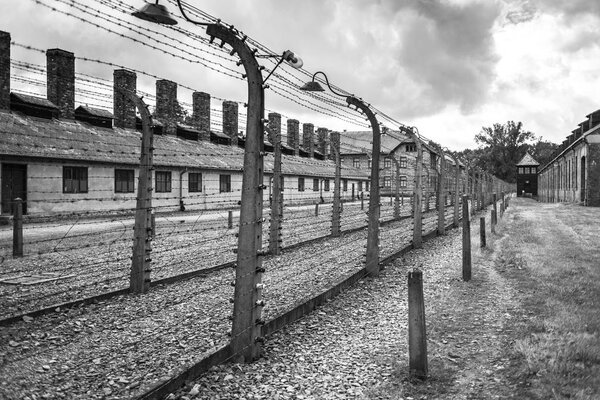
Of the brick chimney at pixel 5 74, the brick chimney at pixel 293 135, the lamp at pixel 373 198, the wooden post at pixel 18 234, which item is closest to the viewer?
the lamp at pixel 373 198

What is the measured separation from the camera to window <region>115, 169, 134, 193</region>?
2498cm

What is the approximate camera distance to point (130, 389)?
4453mm

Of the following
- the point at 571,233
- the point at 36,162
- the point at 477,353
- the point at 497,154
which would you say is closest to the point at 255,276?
the point at 477,353

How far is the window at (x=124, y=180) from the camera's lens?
984 inches

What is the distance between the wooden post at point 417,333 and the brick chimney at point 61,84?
2570 centimetres

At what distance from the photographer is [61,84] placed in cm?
2602

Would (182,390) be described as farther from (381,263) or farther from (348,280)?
(381,263)

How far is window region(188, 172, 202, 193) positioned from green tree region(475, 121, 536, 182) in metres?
88.2

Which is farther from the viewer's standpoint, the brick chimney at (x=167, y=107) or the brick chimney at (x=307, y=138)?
the brick chimney at (x=307, y=138)

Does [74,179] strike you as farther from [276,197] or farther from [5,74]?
[276,197]

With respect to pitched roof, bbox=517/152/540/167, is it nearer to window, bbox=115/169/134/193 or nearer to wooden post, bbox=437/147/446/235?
wooden post, bbox=437/147/446/235

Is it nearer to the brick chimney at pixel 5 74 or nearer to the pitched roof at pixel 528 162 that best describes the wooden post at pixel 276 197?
the brick chimney at pixel 5 74

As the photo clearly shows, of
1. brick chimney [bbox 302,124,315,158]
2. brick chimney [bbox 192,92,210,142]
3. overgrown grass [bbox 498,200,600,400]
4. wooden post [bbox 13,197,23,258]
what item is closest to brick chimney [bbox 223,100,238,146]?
brick chimney [bbox 192,92,210,142]

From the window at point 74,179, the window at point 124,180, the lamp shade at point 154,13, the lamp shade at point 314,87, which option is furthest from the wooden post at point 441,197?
the window at point 74,179
